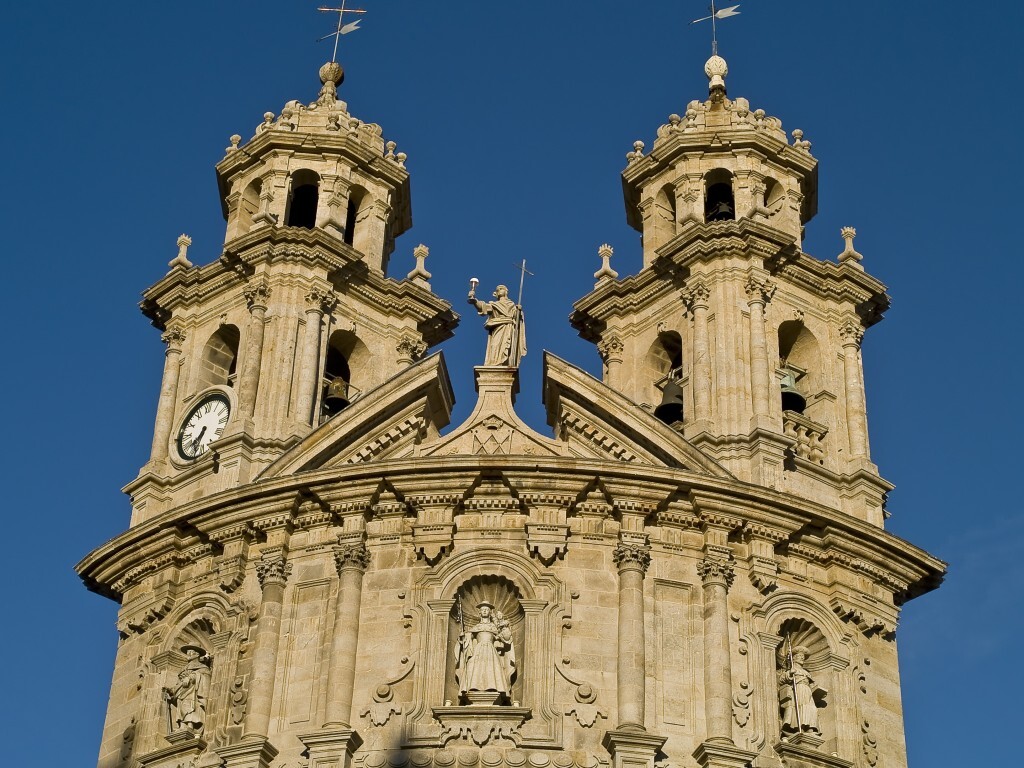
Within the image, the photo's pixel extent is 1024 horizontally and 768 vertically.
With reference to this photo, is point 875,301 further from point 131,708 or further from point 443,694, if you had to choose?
point 131,708

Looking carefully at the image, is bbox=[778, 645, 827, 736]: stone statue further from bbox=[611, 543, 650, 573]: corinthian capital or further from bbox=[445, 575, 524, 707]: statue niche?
bbox=[445, 575, 524, 707]: statue niche

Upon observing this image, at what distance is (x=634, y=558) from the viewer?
92.3 feet

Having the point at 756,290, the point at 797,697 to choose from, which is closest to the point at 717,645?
the point at 797,697

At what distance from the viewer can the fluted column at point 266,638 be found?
27.5 m

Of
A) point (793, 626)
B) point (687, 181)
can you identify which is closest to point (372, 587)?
point (793, 626)

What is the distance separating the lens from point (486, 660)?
90.3ft

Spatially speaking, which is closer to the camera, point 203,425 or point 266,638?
point 266,638

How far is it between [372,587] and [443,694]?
6.47ft

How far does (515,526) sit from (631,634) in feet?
7.86

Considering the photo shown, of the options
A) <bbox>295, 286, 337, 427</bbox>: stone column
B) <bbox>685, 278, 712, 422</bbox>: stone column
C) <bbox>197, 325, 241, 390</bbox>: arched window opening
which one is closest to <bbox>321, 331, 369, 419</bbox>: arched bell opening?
<bbox>295, 286, 337, 427</bbox>: stone column

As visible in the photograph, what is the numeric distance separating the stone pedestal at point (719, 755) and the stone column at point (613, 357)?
8.72 meters

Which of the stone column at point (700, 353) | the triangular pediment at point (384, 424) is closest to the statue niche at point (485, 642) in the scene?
the triangular pediment at point (384, 424)

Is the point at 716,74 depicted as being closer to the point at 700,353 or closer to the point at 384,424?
the point at 700,353

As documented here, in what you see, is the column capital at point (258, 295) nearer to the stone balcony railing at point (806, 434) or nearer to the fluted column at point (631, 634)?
the fluted column at point (631, 634)
